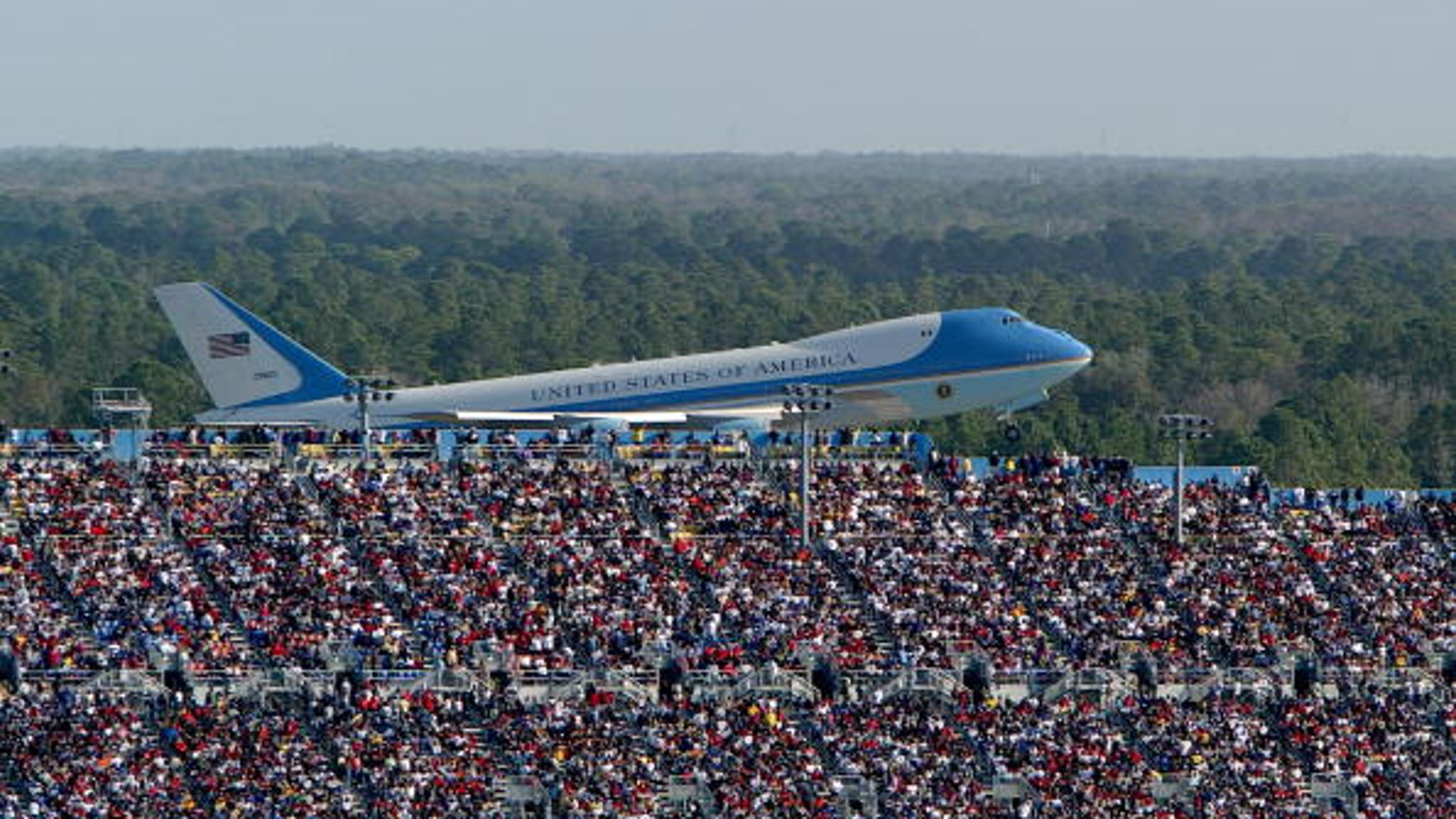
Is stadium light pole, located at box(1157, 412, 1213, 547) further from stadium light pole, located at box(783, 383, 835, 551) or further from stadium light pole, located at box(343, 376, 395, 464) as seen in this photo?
stadium light pole, located at box(343, 376, 395, 464)

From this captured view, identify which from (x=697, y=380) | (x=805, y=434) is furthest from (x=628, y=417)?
(x=805, y=434)

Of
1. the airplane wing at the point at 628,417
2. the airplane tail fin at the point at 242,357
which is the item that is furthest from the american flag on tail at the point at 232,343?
the airplane wing at the point at 628,417

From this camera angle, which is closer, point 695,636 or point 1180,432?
point 695,636

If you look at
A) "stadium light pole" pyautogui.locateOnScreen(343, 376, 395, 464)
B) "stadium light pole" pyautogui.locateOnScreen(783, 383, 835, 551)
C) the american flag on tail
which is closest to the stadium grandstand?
"stadium light pole" pyautogui.locateOnScreen(783, 383, 835, 551)

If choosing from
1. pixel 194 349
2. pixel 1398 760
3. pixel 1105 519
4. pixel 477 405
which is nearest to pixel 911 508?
pixel 1105 519

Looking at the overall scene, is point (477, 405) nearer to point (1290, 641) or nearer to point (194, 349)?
point (194, 349)

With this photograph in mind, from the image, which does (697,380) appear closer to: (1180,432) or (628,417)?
(628,417)

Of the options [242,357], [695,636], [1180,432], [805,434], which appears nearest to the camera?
[695,636]
